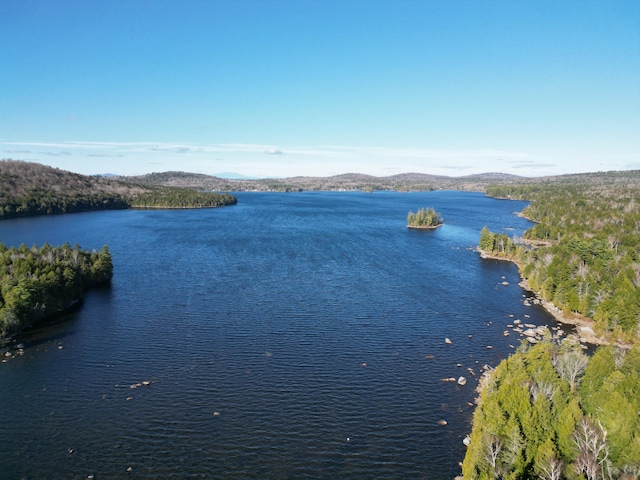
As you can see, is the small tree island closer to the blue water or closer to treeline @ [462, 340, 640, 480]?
the blue water

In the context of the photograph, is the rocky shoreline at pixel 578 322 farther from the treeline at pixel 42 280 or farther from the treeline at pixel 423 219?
the treeline at pixel 423 219

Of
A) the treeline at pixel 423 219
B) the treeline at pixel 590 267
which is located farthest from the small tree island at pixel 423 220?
the treeline at pixel 590 267

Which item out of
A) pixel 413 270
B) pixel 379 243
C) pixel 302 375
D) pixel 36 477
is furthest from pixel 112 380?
pixel 379 243

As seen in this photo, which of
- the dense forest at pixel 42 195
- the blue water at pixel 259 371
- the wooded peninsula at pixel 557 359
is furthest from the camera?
the dense forest at pixel 42 195

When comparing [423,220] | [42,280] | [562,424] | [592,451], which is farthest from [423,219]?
[592,451]

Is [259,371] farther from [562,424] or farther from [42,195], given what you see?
[42,195]
